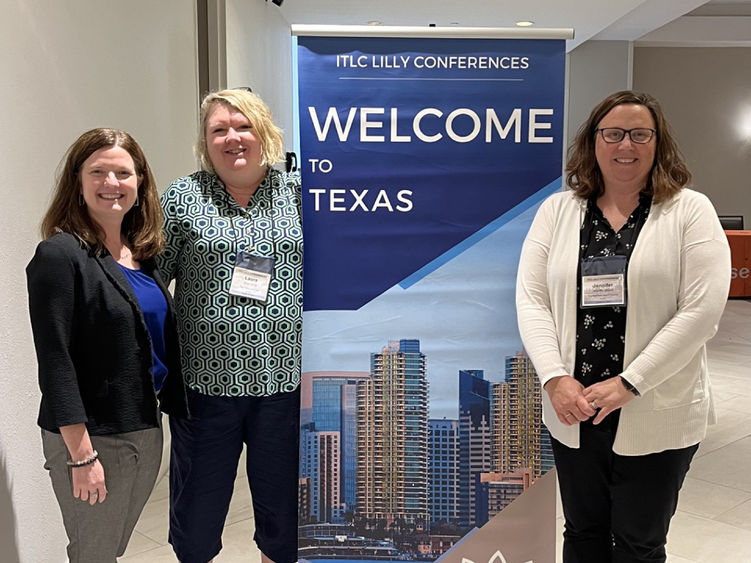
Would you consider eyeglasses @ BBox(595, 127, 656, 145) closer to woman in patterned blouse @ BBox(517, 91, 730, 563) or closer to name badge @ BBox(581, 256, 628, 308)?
woman in patterned blouse @ BBox(517, 91, 730, 563)

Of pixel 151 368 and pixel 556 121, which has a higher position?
pixel 556 121

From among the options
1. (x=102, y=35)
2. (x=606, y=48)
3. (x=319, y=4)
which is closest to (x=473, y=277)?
(x=102, y=35)

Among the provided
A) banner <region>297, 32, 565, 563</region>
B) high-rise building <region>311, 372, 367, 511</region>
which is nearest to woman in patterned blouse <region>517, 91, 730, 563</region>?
banner <region>297, 32, 565, 563</region>

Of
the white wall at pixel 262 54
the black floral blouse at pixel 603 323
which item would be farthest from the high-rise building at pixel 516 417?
the white wall at pixel 262 54

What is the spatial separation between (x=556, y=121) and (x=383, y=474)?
3.76 feet

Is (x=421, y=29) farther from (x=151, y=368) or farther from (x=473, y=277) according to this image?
(x=151, y=368)

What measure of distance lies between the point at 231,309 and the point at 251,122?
20.1 inches

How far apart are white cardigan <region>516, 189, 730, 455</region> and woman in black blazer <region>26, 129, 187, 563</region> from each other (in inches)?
38.8

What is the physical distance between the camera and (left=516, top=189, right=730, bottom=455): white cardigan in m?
1.83

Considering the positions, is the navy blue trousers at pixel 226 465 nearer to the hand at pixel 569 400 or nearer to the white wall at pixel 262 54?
the hand at pixel 569 400

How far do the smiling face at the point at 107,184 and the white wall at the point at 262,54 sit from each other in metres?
2.82

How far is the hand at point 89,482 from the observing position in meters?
1.76

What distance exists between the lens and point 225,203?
2.10 meters

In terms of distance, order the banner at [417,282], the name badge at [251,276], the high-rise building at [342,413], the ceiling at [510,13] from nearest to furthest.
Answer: the name badge at [251,276]
the banner at [417,282]
the high-rise building at [342,413]
the ceiling at [510,13]
